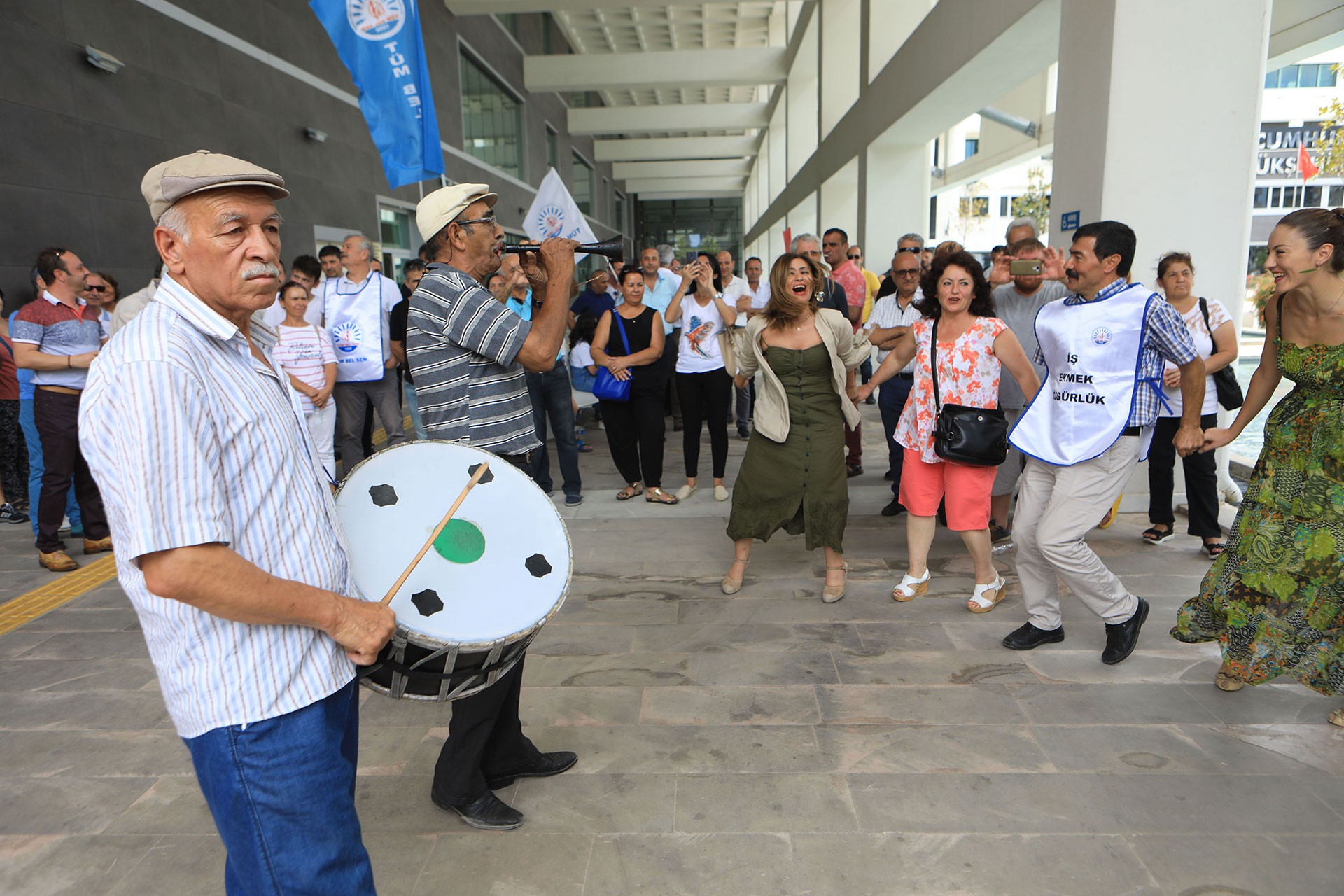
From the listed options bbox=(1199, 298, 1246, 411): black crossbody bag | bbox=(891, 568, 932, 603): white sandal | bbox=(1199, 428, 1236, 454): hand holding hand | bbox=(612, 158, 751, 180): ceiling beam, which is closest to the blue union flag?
bbox=(891, 568, 932, 603): white sandal

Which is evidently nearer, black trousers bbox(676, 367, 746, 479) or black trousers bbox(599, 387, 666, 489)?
black trousers bbox(599, 387, 666, 489)

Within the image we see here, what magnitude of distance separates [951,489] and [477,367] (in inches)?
94.2

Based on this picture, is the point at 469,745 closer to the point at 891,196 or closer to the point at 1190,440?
the point at 1190,440

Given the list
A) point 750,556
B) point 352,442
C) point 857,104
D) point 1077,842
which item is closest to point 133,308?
point 352,442

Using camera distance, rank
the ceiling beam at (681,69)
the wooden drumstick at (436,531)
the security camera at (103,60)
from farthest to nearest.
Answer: the ceiling beam at (681,69) → the security camera at (103,60) → the wooden drumstick at (436,531)

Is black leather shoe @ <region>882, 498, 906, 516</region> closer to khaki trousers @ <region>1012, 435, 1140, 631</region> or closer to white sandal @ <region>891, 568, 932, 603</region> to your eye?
white sandal @ <region>891, 568, 932, 603</region>

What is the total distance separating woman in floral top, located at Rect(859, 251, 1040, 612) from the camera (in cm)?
370

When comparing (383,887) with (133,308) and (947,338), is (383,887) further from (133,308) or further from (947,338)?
(133,308)

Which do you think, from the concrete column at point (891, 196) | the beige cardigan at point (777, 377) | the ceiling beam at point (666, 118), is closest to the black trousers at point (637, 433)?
the beige cardigan at point (777, 377)

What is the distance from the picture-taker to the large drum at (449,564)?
1577 mm

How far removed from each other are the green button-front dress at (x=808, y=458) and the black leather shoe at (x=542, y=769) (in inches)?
67.1

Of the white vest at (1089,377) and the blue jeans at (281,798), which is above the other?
the white vest at (1089,377)

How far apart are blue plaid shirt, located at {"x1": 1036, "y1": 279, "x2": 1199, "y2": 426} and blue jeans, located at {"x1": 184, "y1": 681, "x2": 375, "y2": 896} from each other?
2.97 m

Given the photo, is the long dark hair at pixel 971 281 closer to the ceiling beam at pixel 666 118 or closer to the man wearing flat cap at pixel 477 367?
the man wearing flat cap at pixel 477 367
